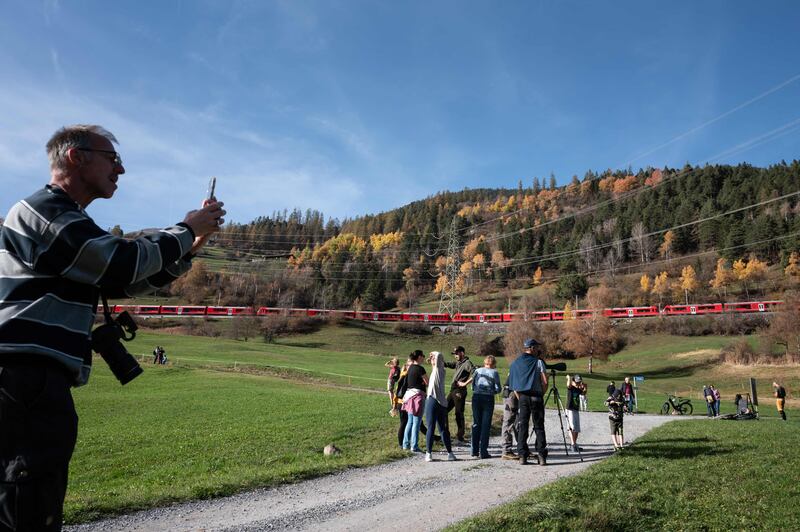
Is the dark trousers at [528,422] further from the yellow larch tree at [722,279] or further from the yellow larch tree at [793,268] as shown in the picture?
the yellow larch tree at [793,268]

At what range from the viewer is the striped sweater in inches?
83.0

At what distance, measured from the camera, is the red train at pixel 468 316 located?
7375cm

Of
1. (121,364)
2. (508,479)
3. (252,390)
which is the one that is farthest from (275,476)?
(252,390)

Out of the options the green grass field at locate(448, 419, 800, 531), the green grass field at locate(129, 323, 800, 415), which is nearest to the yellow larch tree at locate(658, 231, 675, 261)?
the green grass field at locate(129, 323, 800, 415)

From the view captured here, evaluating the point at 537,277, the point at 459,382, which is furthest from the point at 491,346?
the point at 537,277

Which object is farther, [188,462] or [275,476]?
[188,462]

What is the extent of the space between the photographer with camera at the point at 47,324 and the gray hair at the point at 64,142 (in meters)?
0.28

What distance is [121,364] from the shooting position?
105 inches

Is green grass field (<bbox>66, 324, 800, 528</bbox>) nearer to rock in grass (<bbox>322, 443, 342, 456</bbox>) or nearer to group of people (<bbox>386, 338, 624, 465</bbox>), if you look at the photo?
rock in grass (<bbox>322, 443, 342, 456</bbox>)

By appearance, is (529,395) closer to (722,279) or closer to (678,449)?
(678,449)

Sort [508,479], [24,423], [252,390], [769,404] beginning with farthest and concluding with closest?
[769,404] → [252,390] → [508,479] → [24,423]

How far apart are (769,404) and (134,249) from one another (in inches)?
1776

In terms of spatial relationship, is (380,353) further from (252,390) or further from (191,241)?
(191,241)

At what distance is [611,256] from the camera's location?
145625 mm
